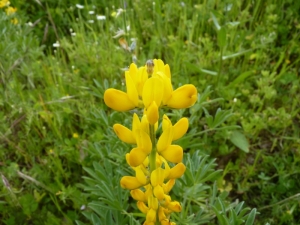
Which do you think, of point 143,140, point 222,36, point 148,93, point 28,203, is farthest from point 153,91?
point 222,36

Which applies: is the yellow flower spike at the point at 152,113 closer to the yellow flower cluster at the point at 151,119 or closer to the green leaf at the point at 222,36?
the yellow flower cluster at the point at 151,119

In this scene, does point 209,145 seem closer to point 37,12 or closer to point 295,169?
point 295,169

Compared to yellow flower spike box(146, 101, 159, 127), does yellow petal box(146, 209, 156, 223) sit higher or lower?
lower

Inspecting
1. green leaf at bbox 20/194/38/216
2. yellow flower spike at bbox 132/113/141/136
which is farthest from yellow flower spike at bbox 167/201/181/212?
green leaf at bbox 20/194/38/216

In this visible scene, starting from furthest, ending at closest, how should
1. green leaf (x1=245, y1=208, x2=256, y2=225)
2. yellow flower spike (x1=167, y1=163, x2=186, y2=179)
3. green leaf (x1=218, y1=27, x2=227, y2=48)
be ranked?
1. green leaf (x1=218, y1=27, x2=227, y2=48)
2. green leaf (x1=245, y1=208, x2=256, y2=225)
3. yellow flower spike (x1=167, y1=163, x2=186, y2=179)

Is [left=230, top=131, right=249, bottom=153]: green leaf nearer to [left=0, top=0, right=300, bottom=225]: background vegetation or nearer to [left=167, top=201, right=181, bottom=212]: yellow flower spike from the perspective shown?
[left=0, top=0, right=300, bottom=225]: background vegetation

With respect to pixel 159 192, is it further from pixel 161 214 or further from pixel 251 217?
pixel 251 217
